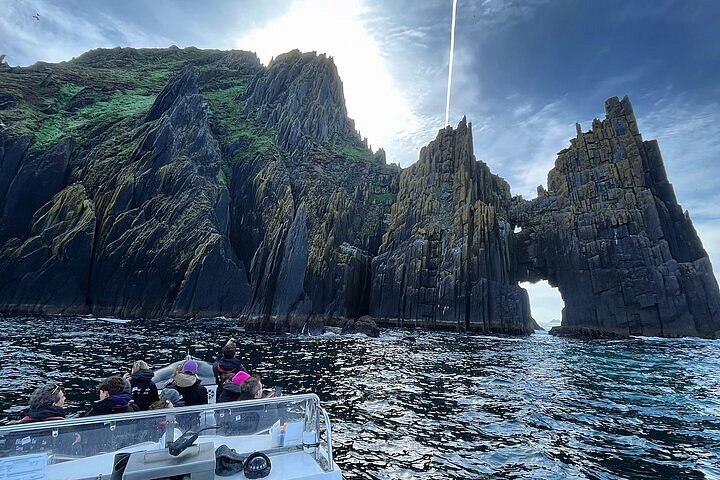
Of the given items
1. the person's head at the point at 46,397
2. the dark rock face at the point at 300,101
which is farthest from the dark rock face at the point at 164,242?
the person's head at the point at 46,397

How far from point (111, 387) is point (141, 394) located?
142cm

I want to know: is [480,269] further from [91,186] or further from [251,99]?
[251,99]

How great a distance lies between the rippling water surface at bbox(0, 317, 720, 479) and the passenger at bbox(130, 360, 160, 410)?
18.3 ft

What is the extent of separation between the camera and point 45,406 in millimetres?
6465

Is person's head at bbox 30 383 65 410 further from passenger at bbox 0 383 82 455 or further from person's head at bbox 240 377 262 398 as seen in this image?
person's head at bbox 240 377 262 398

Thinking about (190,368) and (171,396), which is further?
(190,368)

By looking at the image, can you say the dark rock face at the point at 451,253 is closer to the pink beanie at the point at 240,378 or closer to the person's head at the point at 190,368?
the pink beanie at the point at 240,378

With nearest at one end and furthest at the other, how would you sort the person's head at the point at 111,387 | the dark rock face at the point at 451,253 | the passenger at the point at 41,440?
the passenger at the point at 41,440
the person's head at the point at 111,387
the dark rock face at the point at 451,253

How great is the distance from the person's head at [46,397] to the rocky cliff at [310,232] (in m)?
42.4

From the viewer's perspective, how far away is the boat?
189 inches

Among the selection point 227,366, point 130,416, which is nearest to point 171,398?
point 130,416

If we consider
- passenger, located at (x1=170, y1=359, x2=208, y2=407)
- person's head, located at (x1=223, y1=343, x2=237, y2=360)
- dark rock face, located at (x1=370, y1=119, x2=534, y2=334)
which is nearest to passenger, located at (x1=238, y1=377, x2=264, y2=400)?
passenger, located at (x1=170, y1=359, x2=208, y2=407)

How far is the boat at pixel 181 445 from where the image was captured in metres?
4.79

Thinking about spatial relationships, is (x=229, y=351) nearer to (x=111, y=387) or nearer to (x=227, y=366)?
(x=227, y=366)
